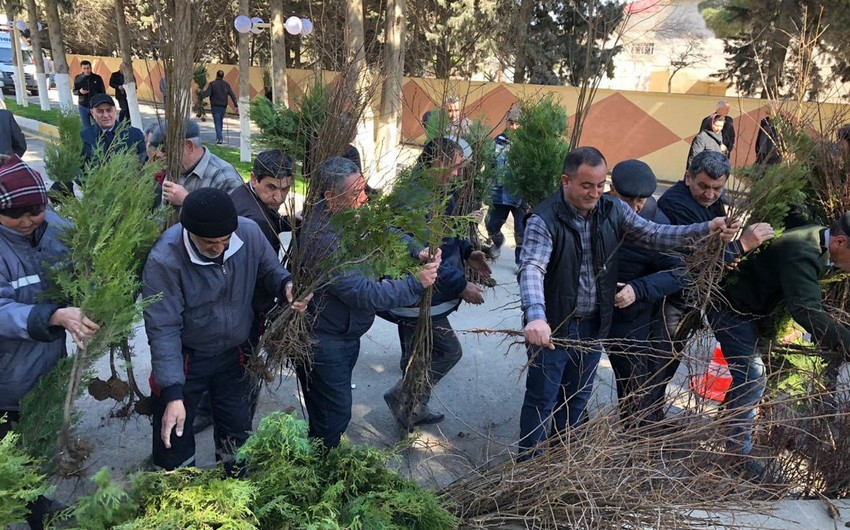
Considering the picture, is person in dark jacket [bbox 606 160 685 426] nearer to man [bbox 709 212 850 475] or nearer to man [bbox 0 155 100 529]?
man [bbox 709 212 850 475]

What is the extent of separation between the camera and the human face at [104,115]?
4867mm

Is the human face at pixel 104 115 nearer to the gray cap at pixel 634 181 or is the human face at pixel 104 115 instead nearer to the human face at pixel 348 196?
the human face at pixel 348 196

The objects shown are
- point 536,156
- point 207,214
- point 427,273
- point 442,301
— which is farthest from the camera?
point 536,156

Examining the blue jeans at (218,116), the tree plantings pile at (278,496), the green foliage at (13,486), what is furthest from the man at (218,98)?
the tree plantings pile at (278,496)

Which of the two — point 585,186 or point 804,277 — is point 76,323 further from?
point 804,277

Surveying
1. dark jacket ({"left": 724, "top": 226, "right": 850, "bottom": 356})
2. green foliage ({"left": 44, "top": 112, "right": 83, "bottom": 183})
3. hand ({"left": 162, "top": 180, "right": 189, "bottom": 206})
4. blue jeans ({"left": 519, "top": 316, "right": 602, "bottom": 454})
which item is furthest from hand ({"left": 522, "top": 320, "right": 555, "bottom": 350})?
green foliage ({"left": 44, "top": 112, "right": 83, "bottom": 183})

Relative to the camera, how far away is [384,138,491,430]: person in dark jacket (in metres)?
2.93

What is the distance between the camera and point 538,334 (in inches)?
92.9

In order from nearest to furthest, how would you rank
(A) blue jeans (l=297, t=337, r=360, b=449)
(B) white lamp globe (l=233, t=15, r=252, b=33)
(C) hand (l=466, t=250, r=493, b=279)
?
1. (A) blue jeans (l=297, t=337, r=360, b=449)
2. (C) hand (l=466, t=250, r=493, b=279)
3. (B) white lamp globe (l=233, t=15, r=252, b=33)

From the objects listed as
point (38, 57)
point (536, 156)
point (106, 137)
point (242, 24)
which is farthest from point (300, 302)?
point (38, 57)

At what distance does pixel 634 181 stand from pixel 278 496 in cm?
262

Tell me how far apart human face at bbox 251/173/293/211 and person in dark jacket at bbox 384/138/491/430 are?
2.24ft

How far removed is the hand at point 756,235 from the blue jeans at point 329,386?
187 centimetres

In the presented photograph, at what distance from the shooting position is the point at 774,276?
2807mm
